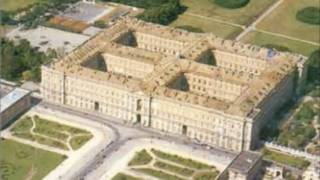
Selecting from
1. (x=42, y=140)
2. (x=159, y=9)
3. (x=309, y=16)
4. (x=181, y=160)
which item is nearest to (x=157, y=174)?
(x=181, y=160)

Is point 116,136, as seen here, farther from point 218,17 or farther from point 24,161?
point 218,17

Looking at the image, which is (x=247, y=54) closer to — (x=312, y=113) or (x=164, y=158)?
(x=312, y=113)

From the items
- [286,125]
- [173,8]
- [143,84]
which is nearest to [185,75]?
[143,84]

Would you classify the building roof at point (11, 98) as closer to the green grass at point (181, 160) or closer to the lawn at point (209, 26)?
the green grass at point (181, 160)

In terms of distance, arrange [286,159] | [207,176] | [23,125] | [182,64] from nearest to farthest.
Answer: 1. [207,176]
2. [286,159]
3. [23,125]
4. [182,64]

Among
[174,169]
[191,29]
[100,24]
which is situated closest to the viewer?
[174,169]

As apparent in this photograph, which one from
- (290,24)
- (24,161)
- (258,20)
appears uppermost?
(290,24)

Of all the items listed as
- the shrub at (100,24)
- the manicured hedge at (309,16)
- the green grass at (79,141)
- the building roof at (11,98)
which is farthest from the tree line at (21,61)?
the manicured hedge at (309,16)
